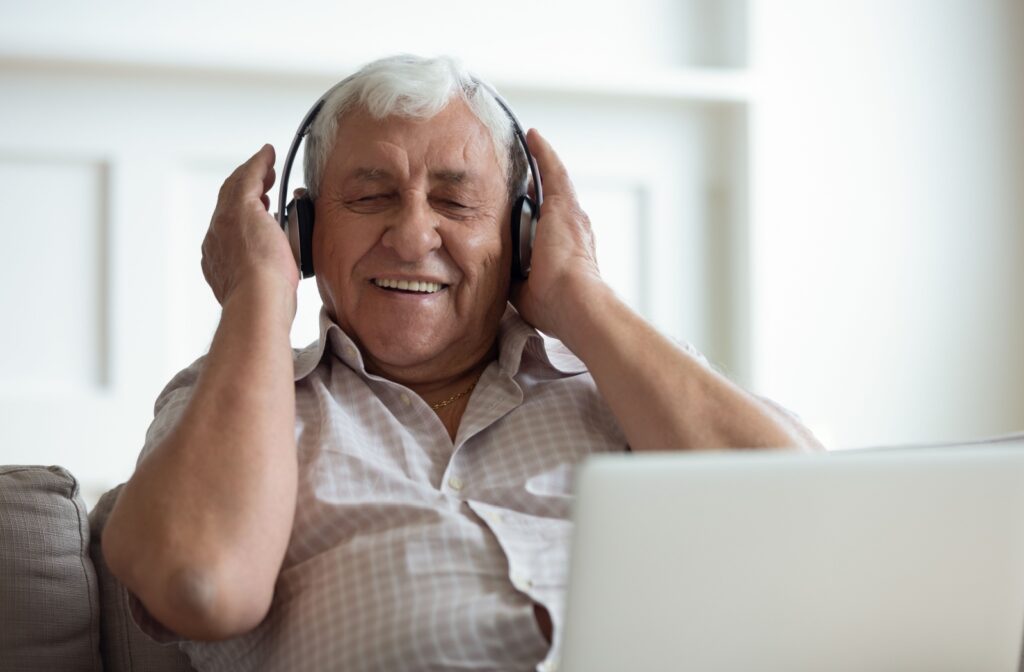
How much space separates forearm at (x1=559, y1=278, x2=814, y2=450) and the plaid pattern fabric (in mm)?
85

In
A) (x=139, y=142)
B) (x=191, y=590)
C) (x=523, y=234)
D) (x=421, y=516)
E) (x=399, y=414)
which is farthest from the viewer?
(x=139, y=142)

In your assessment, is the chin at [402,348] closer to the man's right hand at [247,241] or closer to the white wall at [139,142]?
the man's right hand at [247,241]

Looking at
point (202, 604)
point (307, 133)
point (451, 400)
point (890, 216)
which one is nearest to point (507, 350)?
point (451, 400)

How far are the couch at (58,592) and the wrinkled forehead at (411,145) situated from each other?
54cm

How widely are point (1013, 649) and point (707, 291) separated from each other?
8.17 ft

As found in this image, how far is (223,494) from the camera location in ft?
3.88

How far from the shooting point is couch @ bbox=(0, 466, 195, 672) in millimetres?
1306

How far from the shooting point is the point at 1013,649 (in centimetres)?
88

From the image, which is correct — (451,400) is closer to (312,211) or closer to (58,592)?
(312,211)

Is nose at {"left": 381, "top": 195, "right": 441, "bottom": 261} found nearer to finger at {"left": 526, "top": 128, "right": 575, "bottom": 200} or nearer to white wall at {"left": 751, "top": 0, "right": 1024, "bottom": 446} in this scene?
finger at {"left": 526, "top": 128, "right": 575, "bottom": 200}

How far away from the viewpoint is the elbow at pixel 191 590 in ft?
3.66

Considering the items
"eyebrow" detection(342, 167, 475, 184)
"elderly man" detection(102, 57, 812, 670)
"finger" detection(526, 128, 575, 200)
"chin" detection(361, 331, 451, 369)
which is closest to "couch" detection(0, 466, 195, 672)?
"elderly man" detection(102, 57, 812, 670)

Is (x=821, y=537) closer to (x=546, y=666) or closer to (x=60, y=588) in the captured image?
(x=546, y=666)

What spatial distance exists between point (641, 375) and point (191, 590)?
56 centimetres
